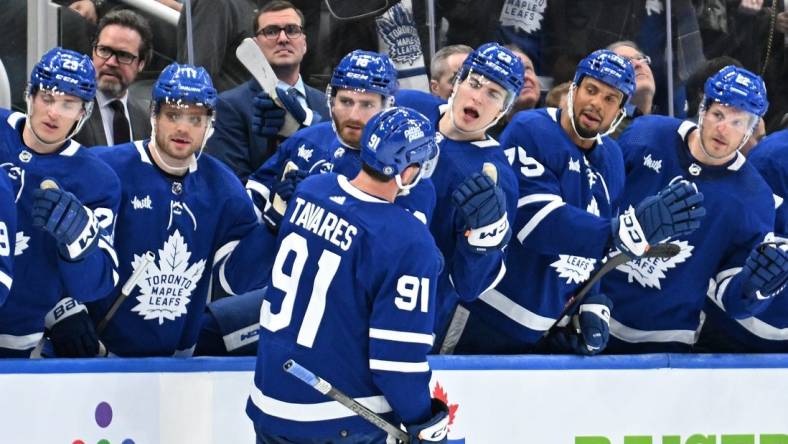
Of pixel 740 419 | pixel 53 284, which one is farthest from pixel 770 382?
pixel 53 284

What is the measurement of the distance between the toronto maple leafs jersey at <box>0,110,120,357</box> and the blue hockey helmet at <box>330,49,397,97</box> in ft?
2.51

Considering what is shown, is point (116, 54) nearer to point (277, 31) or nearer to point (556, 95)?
point (277, 31)

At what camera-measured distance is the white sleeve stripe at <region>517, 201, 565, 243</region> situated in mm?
4477

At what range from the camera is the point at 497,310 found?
462 cm

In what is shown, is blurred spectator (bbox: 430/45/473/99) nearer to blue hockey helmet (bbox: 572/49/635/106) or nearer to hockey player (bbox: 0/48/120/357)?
blue hockey helmet (bbox: 572/49/635/106)

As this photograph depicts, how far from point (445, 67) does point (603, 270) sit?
43.4 inches

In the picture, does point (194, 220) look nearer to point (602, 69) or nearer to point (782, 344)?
point (602, 69)

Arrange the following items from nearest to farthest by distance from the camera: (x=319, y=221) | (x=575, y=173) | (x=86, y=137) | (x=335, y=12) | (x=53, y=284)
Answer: (x=319, y=221) → (x=53, y=284) → (x=575, y=173) → (x=86, y=137) → (x=335, y=12)

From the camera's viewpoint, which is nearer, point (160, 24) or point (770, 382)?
point (770, 382)

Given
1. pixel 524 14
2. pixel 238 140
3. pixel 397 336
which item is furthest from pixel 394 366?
pixel 524 14

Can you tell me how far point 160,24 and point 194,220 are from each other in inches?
45.5

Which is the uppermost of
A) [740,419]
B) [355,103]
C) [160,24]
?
[355,103]

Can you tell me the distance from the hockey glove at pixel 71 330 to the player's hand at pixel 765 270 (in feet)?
6.75

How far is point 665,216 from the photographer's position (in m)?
4.32
